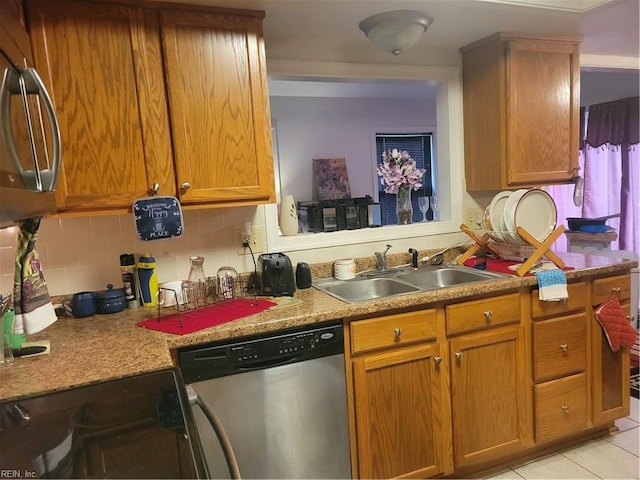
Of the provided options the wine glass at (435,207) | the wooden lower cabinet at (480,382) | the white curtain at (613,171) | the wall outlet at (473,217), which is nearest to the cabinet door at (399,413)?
the wooden lower cabinet at (480,382)

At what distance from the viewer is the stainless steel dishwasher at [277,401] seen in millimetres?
1584

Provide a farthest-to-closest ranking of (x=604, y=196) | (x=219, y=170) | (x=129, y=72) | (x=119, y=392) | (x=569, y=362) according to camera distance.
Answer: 1. (x=604, y=196)
2. (x=569, y=362)
3. (x=219, y=170)
4. (x=129, y=72)
5. (x=119, y=392)

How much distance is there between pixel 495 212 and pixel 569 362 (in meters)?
0.82

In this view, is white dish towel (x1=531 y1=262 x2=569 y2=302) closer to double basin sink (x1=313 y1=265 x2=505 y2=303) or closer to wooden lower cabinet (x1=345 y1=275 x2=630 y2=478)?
wooden lower cabinet (x1=345 y1=275 x2=630 y2=478)

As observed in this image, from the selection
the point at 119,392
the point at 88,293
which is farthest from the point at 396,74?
the point at 119,392

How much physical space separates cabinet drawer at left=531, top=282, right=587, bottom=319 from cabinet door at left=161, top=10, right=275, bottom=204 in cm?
134

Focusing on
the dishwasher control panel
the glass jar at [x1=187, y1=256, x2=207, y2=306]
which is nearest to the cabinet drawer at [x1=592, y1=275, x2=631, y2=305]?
the dishwasher control panel

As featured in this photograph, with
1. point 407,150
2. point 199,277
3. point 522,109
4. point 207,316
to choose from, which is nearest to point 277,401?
point 207,316

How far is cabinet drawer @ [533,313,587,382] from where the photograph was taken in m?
2.13

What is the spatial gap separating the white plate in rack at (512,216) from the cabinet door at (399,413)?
29.7 inches

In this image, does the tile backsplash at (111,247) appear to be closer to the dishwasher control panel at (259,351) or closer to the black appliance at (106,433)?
the dishwasher control panel at (259,351)

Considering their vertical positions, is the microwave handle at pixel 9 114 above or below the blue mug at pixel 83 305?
above

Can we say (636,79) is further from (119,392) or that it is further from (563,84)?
(119,392)

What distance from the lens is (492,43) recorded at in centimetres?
239
